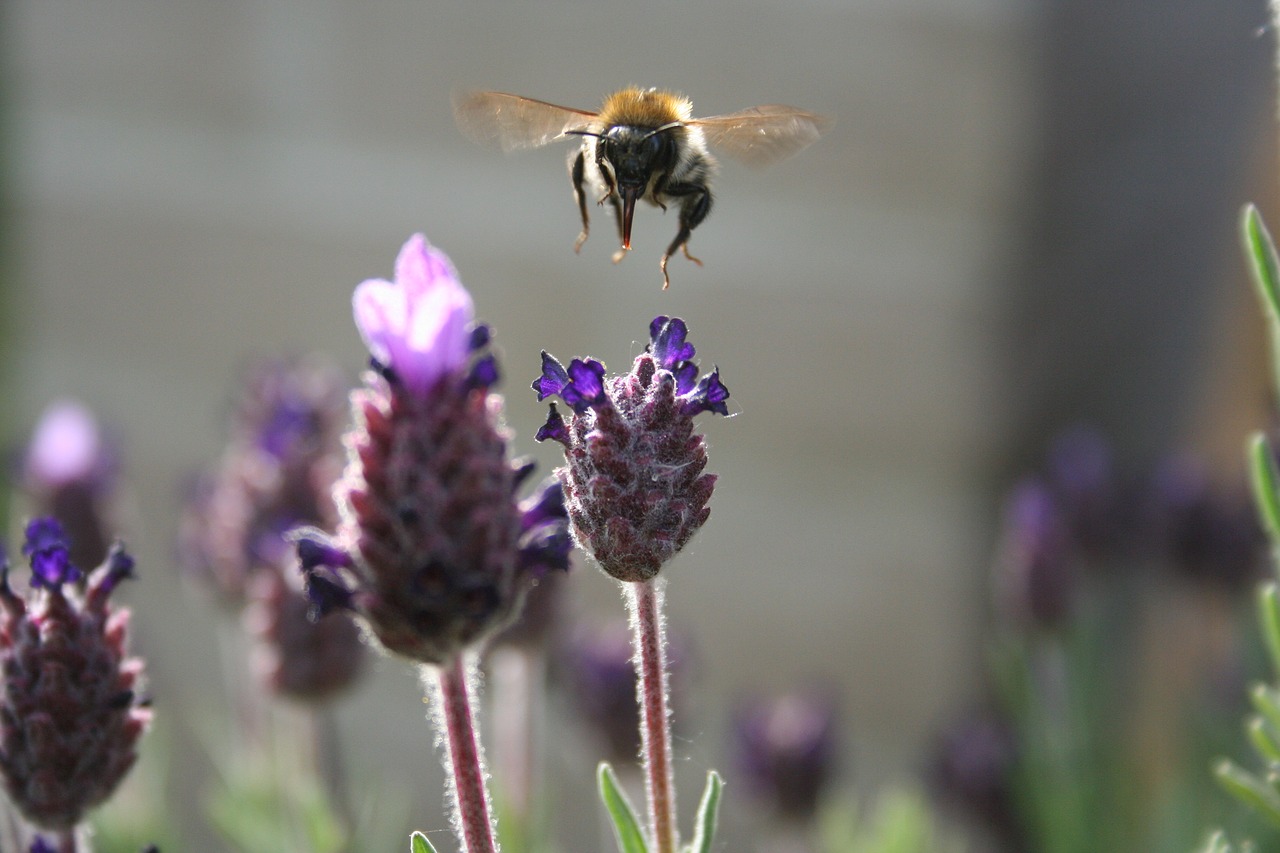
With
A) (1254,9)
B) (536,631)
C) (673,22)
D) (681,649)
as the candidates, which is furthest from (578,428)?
(673,22)

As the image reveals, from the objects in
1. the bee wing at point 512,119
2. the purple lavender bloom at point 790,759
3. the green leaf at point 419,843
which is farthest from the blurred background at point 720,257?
the green leaf at point 419,843

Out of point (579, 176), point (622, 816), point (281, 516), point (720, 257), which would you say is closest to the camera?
point (622, 816)

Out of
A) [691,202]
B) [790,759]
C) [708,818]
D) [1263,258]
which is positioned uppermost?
[691,202]

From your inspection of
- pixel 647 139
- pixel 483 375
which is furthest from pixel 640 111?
pixel 483 375

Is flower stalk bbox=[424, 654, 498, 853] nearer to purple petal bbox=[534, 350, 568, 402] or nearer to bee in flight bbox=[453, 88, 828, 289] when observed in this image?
purple petal bbox=[534, 350, 568, 402]

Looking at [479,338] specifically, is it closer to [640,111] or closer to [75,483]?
[640,111]

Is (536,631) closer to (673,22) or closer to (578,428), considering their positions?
(578,428)

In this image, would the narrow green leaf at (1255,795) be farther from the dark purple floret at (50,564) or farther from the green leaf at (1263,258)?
the dark purple floret at (50,564)

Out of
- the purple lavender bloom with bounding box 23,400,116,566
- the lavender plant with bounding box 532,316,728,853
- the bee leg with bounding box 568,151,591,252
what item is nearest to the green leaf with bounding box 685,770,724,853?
the lavender plant with bounding box 532,316,728,853

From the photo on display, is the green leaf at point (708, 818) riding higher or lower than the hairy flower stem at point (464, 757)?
lower
